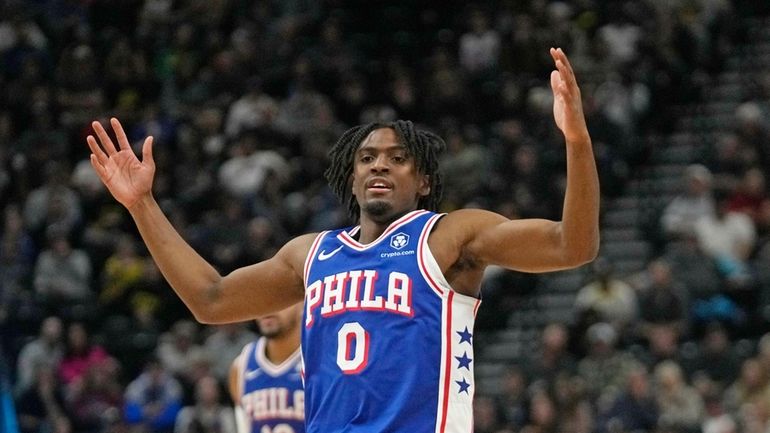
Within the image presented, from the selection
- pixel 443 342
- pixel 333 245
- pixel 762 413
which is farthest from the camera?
pixel 762 413

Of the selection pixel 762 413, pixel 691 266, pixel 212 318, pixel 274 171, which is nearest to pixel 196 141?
pixel 274 171

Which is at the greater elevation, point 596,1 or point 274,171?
point 596,1

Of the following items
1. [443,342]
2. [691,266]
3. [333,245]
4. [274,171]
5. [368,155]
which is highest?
[274,171]

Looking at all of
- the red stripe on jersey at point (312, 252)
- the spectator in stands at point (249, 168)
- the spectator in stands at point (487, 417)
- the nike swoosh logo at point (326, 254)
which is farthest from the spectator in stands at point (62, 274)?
the nike swoosh logo at point (326, 254)

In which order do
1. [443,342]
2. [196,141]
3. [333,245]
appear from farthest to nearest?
[196,141]
[333,245]
[443,342]

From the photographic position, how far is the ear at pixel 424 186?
20.1 feet

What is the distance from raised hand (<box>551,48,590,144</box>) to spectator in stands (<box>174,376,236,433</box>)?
9.79 meters

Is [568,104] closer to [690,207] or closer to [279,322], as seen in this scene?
[279,322]

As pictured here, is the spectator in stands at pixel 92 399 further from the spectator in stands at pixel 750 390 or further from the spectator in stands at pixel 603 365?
the spectator in stands at pixel 750 390

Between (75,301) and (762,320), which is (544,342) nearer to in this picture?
(762,320)

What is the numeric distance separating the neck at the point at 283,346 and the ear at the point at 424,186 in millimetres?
3802

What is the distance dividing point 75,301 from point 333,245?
11.2 meters

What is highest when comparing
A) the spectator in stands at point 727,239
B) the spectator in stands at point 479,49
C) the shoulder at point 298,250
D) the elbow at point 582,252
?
the spectator in stands at point 479,49

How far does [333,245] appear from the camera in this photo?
19.6 feet
